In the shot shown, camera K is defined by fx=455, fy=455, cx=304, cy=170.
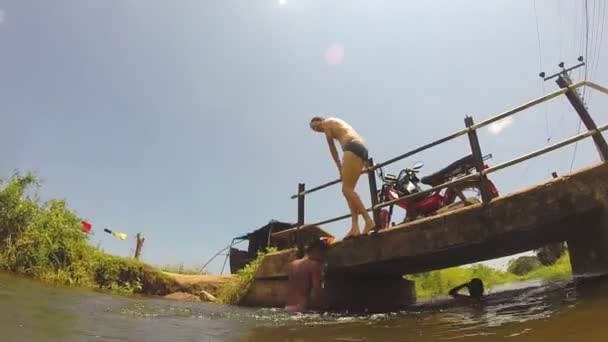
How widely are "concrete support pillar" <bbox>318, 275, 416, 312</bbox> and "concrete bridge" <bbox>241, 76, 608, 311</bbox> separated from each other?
0.02 meters

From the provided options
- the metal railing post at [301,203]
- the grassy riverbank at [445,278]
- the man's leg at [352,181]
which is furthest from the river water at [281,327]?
the grassy riverbank at [445,278]

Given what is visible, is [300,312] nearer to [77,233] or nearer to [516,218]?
[516,218]

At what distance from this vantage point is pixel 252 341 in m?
3.03

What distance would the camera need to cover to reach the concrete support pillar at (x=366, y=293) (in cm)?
680

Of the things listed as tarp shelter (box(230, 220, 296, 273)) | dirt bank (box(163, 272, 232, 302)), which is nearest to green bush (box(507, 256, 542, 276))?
tarp shelter (box(230, 220, 296, 273))

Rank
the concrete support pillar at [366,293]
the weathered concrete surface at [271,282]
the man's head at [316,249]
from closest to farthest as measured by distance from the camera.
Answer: the man's head at [316,249]
the concrete support pillar at [366,293]
the weathered concrete surface at [271,282]

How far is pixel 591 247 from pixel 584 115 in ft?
5.21

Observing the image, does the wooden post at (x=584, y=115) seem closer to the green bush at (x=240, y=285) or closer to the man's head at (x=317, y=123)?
the man's head at (x=317, y=123)

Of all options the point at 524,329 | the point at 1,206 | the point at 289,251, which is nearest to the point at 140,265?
the point at 1,206

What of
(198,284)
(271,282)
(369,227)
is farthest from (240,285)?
(369,227)

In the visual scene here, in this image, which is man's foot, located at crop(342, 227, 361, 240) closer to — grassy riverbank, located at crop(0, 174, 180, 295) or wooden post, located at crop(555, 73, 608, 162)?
wooden post, located at crop(555, 73, 608, 162)

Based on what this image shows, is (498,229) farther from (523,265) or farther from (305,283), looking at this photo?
(523,265)

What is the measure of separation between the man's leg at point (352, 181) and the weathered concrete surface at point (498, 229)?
328 millimetres

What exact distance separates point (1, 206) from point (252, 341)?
7.76 meters
